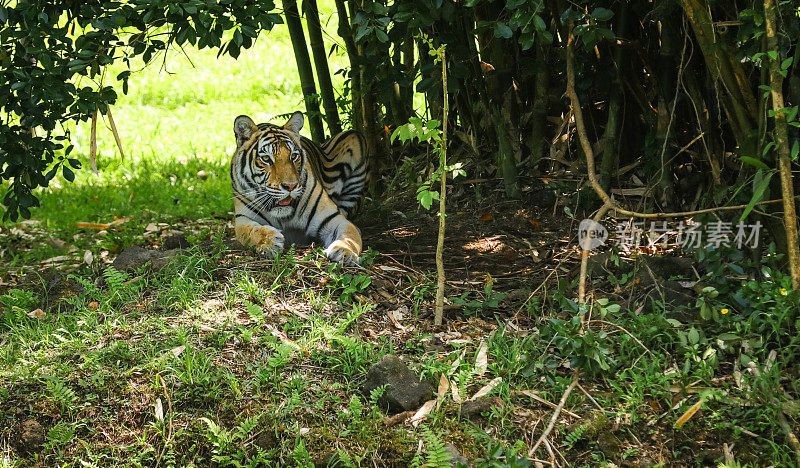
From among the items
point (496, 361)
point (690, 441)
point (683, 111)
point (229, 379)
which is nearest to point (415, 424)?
point (496, 361)

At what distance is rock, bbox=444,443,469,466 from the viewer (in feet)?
10.5

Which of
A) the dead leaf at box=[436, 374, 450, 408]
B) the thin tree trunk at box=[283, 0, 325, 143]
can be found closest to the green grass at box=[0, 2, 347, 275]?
the thin tree trunk at box=[283, 0, 325, 143]

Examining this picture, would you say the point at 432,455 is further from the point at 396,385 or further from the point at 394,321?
the point at 394,321

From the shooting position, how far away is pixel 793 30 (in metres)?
3.66

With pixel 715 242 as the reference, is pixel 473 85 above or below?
above

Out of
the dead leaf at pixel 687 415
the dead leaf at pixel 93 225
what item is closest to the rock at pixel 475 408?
the dead leaf at pixel 687 415

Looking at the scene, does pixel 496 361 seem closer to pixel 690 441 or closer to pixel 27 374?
pixel 690 441

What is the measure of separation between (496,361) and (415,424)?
23.4 inches

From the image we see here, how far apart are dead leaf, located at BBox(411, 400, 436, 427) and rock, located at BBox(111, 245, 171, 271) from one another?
186 centimetres

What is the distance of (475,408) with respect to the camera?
3490 mm

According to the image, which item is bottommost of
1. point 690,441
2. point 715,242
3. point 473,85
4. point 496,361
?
point 690,441

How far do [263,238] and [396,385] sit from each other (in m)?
1.70

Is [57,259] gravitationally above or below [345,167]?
below

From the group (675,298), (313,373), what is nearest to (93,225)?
(313,373)
